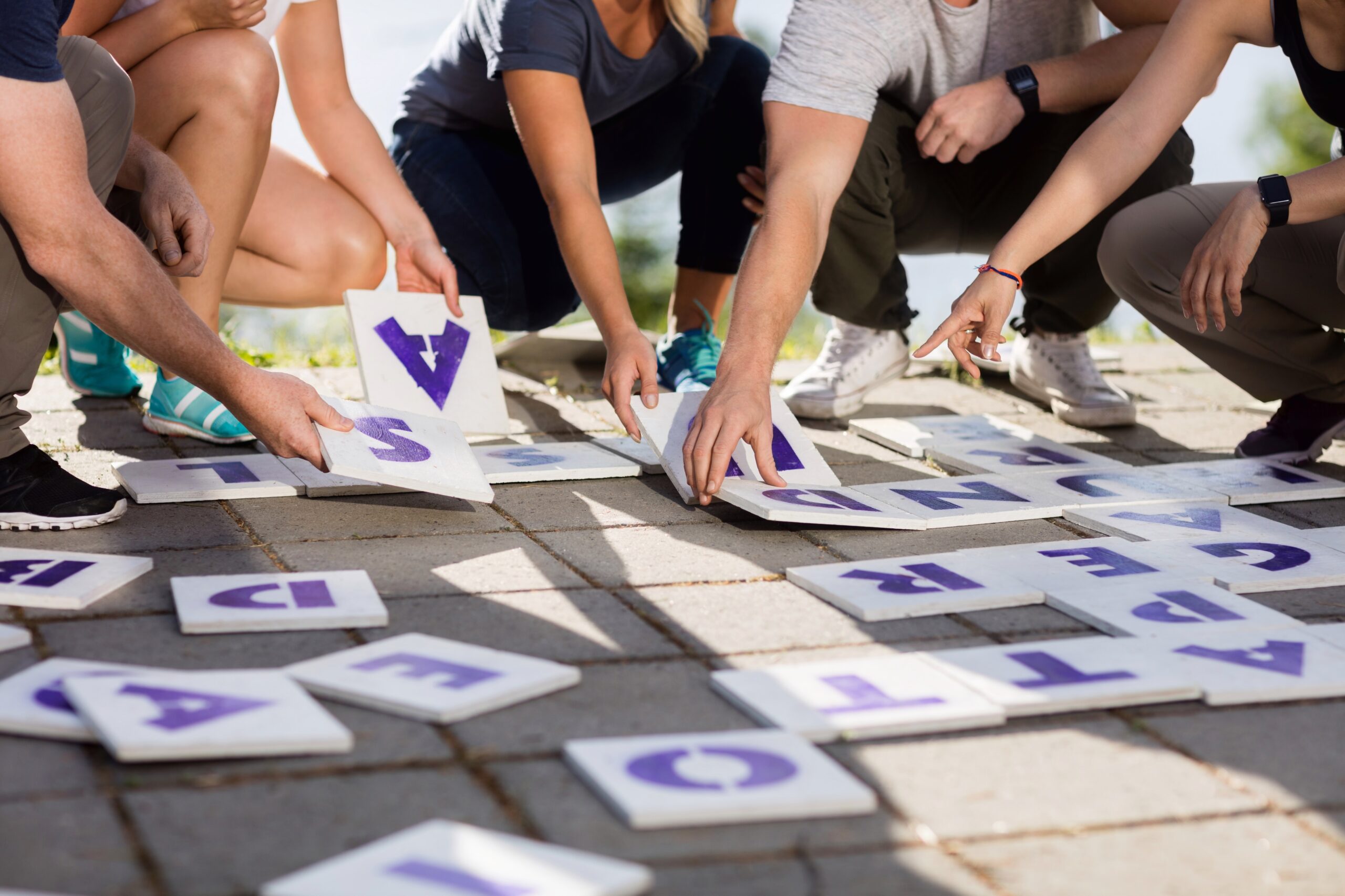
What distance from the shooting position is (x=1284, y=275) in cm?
284

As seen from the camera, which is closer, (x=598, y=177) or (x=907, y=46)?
(x=907, y=46)

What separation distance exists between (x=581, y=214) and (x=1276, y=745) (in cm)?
177

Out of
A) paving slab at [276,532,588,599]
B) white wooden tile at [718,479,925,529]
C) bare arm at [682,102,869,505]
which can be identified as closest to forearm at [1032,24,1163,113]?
bare arm at [682,102,869,505]

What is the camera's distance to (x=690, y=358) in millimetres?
3490

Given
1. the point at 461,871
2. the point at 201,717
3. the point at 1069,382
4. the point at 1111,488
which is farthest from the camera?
the point at 1069,382

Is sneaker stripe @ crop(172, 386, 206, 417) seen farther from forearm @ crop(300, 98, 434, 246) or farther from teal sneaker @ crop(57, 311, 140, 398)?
forearm @ crop(300, 98, 434, 246)

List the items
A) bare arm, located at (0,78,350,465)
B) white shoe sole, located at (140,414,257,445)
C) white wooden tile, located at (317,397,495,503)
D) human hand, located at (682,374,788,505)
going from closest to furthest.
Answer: bare arm, located at (0,78,350,465), white wooden tile, located at (317,397,495,503), human hand, located at (682,374,788,505), white shoe sole, located at (140,414,257,445)

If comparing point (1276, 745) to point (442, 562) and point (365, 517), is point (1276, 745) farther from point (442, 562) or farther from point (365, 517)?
point (365, 517)

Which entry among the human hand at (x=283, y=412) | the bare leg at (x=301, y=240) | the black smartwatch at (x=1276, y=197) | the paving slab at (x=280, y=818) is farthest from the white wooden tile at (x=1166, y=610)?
the bare leg at (x=301, y=240)

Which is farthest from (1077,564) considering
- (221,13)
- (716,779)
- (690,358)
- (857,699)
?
(221,13)

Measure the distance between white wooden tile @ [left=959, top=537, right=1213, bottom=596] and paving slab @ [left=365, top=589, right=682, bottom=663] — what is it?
2.13ft

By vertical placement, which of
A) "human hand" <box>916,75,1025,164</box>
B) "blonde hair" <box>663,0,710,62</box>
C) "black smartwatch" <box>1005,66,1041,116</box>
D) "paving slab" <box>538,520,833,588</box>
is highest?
"blonde hair" <box>663,0,710,62</box>

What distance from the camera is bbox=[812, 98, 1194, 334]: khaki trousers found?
131 inches

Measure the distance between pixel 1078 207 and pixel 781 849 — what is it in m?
1.77
